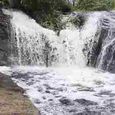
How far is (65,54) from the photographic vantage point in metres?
15.2

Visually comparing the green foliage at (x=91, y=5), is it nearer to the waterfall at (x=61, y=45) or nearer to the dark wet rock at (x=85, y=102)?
the waterfall at (x=61, y=45)

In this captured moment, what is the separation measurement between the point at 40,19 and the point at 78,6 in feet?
11.6

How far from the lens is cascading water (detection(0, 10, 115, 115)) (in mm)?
12188

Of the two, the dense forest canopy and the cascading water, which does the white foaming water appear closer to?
the cascading water

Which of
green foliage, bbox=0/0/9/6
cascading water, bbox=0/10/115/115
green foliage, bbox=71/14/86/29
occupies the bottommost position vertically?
cascading water, bbox=0/10/115/115

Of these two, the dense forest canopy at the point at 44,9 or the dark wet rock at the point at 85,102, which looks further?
the dense forest canopy at the point at 44,9

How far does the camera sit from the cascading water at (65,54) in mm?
12188

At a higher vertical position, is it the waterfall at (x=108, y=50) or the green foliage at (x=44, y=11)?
the green foliage at (x=44, y=11)

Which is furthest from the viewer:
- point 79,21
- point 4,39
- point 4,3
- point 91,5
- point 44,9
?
point 91,5

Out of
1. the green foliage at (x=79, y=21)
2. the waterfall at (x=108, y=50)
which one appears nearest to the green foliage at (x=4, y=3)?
the green foliage at (x=79, y=21)

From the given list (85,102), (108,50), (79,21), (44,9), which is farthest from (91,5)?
(85,102)

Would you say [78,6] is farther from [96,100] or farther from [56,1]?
[96,100]

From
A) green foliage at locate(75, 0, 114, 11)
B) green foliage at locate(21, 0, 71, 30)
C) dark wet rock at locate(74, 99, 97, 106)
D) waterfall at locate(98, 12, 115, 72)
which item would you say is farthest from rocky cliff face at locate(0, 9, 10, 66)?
green foliage at locate(75, 0, 114, 11)

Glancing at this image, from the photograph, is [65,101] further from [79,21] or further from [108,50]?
[79,21]
